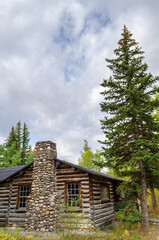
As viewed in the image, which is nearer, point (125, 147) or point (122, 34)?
point (125, 147)

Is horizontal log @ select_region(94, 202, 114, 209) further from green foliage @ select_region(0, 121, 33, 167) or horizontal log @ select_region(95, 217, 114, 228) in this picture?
green foliage @ select_region(0, 121, 33, 167)

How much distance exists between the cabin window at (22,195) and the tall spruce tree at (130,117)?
677cm

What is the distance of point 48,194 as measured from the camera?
36.2ft

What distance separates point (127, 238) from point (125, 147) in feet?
16.6

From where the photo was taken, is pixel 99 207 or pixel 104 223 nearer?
pixel 99 207

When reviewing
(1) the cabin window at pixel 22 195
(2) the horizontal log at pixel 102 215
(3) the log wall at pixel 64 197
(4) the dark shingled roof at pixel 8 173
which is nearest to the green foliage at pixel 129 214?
(2) the horizontal log at pixel 102 215

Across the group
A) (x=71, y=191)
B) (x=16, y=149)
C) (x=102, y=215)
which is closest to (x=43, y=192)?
(x=71, y=191)

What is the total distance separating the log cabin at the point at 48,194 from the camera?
1059cm

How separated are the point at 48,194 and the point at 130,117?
7468mm

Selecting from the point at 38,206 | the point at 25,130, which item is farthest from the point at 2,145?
the point at 38,206

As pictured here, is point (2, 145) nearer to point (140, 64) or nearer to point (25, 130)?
point (25, 130)

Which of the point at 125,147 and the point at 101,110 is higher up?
the point at 101,110

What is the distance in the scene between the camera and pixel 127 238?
882cm

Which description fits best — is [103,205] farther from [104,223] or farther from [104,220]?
[104,223]
